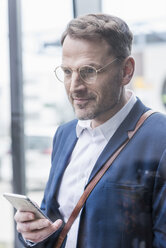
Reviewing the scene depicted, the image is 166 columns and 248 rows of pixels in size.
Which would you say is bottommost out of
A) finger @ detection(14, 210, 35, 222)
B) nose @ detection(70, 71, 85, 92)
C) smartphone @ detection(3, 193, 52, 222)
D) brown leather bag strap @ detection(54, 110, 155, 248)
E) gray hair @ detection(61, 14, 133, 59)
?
finger @ detection(14, 210, 35, 222)

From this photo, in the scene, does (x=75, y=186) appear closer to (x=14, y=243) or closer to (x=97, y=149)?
(x=97, y=149)

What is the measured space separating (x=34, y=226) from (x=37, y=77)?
1115mm

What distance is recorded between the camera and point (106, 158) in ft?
4.04

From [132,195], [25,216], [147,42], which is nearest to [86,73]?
[132,195]

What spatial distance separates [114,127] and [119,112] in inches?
2.1

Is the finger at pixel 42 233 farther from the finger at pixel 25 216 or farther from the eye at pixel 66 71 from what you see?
the eye at pixel 66 71

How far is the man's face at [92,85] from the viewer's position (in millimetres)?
1241

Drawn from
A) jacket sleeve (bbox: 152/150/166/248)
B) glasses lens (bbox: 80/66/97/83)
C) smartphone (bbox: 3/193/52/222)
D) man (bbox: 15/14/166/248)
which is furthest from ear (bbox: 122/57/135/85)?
smartphone (bbox: 3/193/52/222)

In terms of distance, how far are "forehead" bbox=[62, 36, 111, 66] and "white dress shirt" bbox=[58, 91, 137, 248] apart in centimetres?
18

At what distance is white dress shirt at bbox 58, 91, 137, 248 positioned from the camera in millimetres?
1279

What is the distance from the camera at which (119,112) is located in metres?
1.28

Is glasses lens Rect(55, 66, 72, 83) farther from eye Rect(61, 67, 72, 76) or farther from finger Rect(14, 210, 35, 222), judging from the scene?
finger Rect(14, 210, 35, 222)

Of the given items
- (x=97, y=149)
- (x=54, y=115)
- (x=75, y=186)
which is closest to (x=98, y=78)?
(x=97, y=149)

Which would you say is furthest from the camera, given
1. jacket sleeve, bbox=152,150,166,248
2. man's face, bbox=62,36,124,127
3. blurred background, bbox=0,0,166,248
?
blurred background, bbox=0,0,166,248
